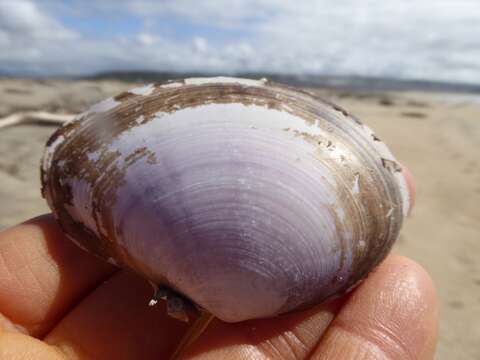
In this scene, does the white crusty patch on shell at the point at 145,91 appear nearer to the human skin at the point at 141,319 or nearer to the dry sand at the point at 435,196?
the human skin at the point at 141,319

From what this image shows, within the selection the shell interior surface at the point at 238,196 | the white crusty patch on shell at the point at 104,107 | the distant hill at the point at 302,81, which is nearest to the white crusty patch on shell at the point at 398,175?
the shell interior surface at the point at 238,196

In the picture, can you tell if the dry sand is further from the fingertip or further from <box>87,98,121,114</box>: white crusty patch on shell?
<box>87,98,121,114</box>: white crusty patch on shell

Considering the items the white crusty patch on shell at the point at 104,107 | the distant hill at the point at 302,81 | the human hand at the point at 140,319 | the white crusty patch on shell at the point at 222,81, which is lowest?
the distant hill at the point at 302,81

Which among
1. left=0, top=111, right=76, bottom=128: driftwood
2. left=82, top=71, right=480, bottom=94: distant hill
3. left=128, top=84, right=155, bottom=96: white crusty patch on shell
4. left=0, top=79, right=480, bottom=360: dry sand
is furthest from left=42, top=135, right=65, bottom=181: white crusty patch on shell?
left=82, top=71, right=480, bottom=94: distant hill

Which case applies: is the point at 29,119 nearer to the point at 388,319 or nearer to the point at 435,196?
the point at 435,196

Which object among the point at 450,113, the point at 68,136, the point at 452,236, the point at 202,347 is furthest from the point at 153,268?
the point at 450,113

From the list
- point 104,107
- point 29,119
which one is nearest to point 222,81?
point 104,107

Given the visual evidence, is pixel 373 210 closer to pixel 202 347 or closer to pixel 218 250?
pixel 218 250
